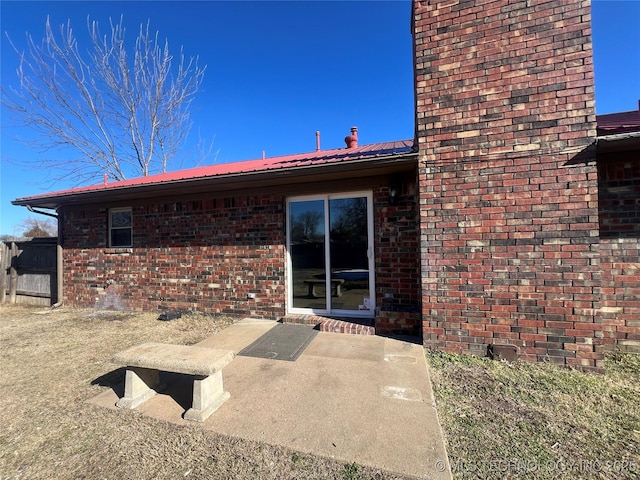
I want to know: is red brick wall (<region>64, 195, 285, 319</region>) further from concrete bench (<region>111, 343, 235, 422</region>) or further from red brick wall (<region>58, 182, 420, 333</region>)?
concrete bench (<region>111, 343, 235, 422</region>)

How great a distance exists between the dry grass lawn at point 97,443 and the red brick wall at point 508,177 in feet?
8.71

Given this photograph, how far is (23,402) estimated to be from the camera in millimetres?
2910

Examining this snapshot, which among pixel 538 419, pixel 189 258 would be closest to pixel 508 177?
pixel 538 419

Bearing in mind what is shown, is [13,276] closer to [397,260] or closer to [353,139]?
[353,139]

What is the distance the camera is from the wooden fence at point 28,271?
26.4 ft

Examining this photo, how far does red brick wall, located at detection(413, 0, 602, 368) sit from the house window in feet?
22.4

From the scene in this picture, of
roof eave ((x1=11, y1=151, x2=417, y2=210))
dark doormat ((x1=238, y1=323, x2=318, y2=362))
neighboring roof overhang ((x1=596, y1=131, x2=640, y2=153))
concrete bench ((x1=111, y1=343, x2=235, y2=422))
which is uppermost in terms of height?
roof eave ((x1=11, y1=151, x2=417, y2=210))

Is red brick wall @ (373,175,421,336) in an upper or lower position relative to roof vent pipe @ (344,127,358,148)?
lower

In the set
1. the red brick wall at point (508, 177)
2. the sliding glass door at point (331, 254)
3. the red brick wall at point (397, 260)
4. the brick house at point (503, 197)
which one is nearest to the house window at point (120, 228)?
the brick house at point (503, 197)

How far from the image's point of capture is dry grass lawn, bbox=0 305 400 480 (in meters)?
1.96

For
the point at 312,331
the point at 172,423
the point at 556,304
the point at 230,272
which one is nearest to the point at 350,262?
the point at 312,331

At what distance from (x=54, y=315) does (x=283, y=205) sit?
6110 millimetres

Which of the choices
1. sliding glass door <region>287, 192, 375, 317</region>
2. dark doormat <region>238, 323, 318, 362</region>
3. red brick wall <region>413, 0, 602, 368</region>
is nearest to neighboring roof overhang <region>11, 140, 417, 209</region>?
sliding glass door <region>287, 192, 375, 317</region>

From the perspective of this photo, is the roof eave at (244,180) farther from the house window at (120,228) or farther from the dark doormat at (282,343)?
the dark doormat at (282,343)
